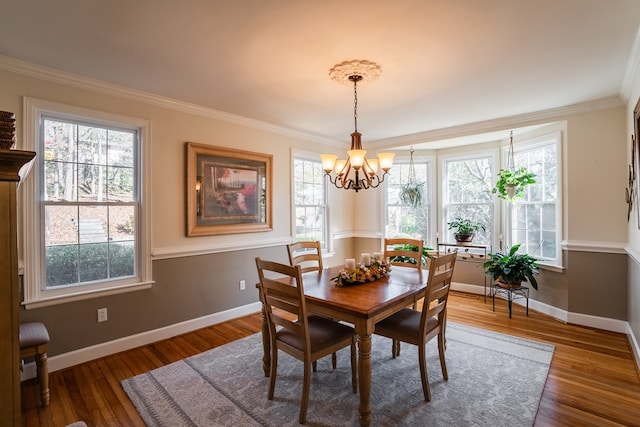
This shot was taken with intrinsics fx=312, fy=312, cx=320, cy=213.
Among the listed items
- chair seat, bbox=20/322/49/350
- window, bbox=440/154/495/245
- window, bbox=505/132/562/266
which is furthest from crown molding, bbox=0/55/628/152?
chair seat, bbox=20/322/49/350

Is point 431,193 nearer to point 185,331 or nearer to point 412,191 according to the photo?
point 412,191

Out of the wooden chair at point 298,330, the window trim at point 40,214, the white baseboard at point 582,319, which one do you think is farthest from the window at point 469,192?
the window trim at point 40,214

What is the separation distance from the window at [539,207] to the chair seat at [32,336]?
16.6ft

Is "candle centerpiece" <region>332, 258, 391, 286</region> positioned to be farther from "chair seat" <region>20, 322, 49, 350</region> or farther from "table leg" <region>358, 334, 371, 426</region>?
"chair seat" <region>20, 322, 49, 350</region>

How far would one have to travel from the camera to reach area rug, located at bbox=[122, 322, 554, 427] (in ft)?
6.53

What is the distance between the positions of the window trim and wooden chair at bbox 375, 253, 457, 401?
2.37m

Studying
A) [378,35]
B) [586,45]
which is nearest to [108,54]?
[378,35]

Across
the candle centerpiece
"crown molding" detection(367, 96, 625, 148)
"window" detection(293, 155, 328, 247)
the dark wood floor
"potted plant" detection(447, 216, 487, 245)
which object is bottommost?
the dark wood floor

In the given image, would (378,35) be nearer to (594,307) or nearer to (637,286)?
(637,286)

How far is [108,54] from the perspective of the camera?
7.55ft

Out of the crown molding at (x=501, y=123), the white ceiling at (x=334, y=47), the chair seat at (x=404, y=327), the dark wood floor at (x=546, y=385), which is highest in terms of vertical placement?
the white ceiling at (x=334, y=47)

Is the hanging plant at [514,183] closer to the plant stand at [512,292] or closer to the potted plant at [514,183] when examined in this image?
the potted plant at [514,183]

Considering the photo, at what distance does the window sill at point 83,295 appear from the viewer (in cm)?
249

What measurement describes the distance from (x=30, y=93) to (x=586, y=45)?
165 inches
